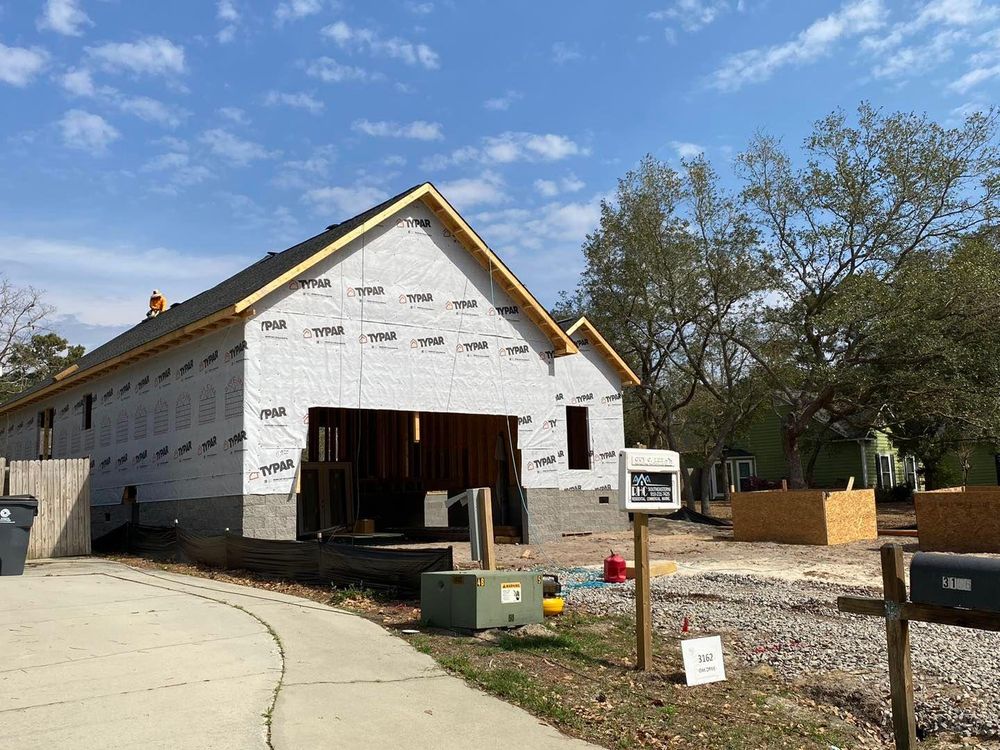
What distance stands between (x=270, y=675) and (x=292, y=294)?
10977mm

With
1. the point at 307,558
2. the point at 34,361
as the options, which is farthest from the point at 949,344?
the point at 34,361

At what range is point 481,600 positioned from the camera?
8125 millimetres

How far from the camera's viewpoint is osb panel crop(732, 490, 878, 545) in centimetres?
1822

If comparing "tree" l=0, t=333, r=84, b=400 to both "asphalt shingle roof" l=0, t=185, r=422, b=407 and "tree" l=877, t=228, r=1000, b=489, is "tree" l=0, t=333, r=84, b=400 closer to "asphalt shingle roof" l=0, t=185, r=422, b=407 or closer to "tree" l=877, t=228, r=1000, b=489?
"asphalt shingle roof" l=0, t=185, r=422, b=407

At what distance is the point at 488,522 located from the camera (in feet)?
32.6

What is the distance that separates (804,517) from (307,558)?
11404 mm

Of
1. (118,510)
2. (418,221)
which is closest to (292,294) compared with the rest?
(418,221)

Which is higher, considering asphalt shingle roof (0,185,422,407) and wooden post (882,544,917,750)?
asphalt shingle roof (0,185,422,407)

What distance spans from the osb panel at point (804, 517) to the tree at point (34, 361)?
3377 centimetres

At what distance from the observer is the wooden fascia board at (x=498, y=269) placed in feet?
61.1

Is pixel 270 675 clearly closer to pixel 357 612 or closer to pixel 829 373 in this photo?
pixel 357 612

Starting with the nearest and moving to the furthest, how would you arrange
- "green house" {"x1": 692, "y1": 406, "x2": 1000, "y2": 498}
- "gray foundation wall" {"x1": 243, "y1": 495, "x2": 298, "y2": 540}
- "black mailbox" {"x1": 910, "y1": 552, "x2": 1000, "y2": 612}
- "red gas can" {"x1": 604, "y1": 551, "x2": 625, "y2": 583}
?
"black mailbox" {"x1": 910, "y1": 552, "x2": 1000, "y2": 612} → "red gas can" {"x1": 604, "y1": 551, "x2": 625, "y2": 583} → "gray foundation wall" {"x1": 243, "y1": 495, "x2": 298, "y2": 540} → "green house" {"x1": 692, "y1": 406, "x2": 1000, "y2": 498}

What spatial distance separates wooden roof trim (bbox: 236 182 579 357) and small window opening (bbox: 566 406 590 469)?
256cm

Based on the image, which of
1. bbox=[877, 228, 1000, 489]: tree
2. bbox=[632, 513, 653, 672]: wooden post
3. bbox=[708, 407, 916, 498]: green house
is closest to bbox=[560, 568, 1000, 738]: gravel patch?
bbox=[632, 513, 653, 672]: wooden post
